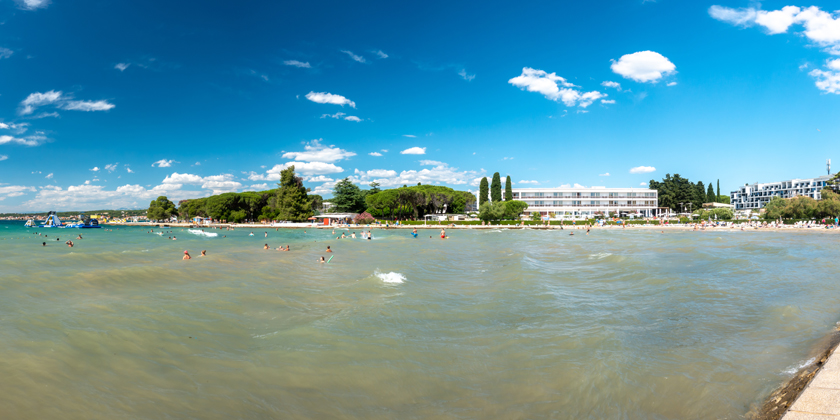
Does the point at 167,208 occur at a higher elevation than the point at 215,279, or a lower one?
higher

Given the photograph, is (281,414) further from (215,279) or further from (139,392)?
(215,279)

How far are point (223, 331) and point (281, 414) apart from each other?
502cm

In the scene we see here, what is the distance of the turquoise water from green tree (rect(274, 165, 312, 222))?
68464mm

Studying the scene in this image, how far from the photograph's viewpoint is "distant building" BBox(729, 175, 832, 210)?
10656 cm

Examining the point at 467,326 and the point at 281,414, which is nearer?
the point at 281,414

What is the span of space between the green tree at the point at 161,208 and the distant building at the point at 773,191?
166669mm

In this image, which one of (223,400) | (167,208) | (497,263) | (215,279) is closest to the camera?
(223,400)

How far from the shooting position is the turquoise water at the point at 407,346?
6117mm

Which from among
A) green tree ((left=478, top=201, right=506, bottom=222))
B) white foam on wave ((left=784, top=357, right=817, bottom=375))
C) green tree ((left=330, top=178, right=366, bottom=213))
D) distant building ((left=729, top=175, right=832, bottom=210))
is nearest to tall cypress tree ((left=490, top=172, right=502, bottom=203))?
green tree ((left=478, top=201, right=506, bottom=222))

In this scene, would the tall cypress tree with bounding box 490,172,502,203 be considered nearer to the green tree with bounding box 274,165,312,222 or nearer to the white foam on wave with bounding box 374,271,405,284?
the green tree with bounding box 274,165,312,222

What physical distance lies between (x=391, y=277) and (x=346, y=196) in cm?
7826

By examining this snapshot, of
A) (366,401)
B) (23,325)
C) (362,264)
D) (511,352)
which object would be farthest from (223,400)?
(362,264)

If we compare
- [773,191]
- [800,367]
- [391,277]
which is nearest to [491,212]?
[391,277]

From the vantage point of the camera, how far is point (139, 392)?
21.4 feet
